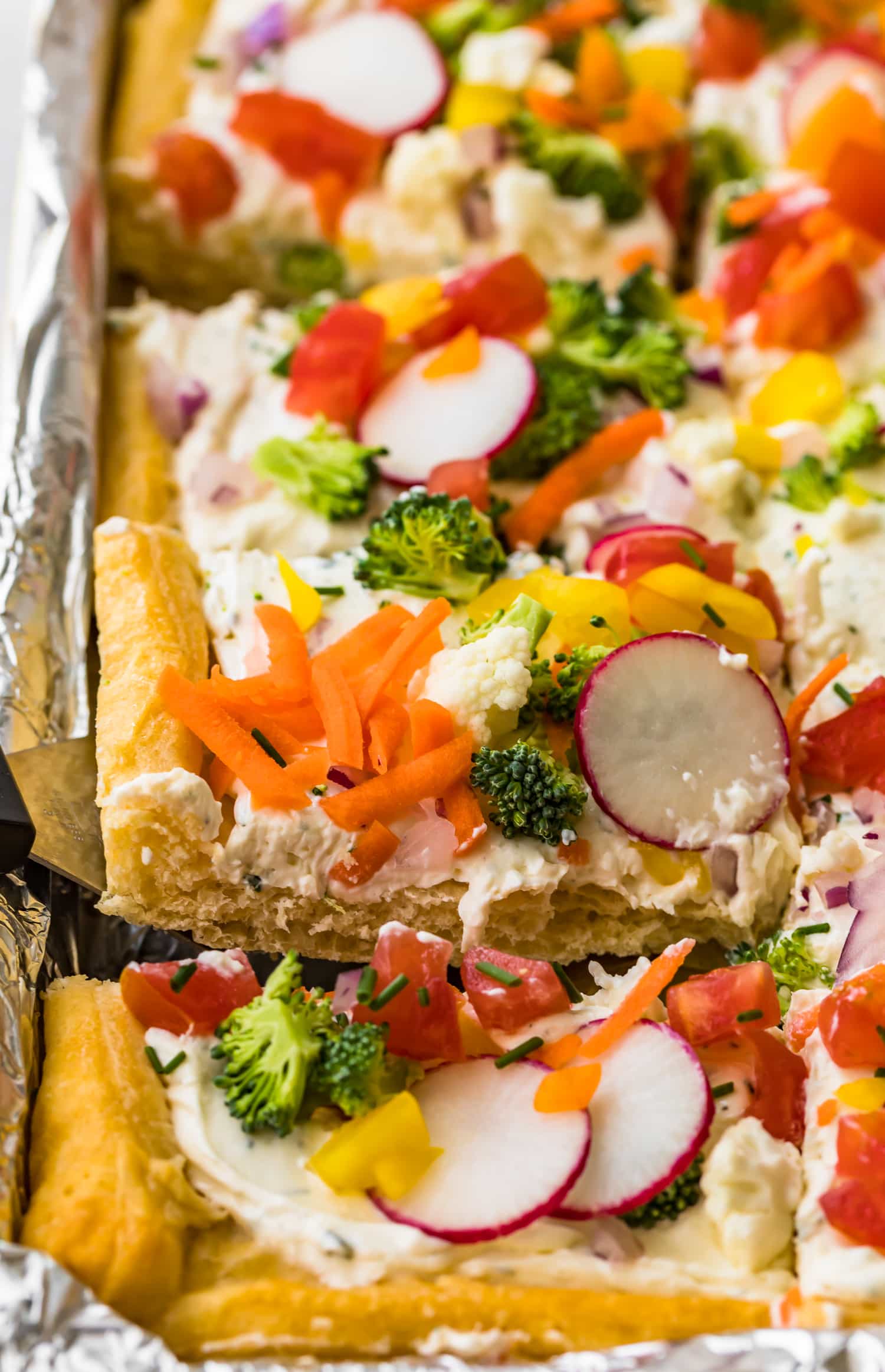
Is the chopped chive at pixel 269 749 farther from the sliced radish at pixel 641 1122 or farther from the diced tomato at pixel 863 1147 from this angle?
the diced tomato at pixel 863 1147

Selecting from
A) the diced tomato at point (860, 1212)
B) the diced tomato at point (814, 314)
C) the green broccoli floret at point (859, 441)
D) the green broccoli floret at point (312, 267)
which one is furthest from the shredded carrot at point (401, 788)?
the green broccoli floret at point (312, 267)

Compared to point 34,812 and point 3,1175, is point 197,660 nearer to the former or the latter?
point 34,812

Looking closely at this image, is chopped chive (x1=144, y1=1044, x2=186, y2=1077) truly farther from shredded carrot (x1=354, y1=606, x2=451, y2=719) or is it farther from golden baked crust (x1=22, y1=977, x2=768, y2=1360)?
shredded carrot (x1=354, y1=606, x2=451, y2=719)

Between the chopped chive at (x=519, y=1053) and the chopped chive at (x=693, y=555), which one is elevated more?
the chopped chive at (x=693, y=555)

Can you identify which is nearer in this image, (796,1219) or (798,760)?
(796,1219)

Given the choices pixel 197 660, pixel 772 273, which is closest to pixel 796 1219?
pixel 197 660

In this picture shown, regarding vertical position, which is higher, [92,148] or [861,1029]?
[92,148]

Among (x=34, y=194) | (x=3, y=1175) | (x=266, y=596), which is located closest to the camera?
(x=3, y=1175)
